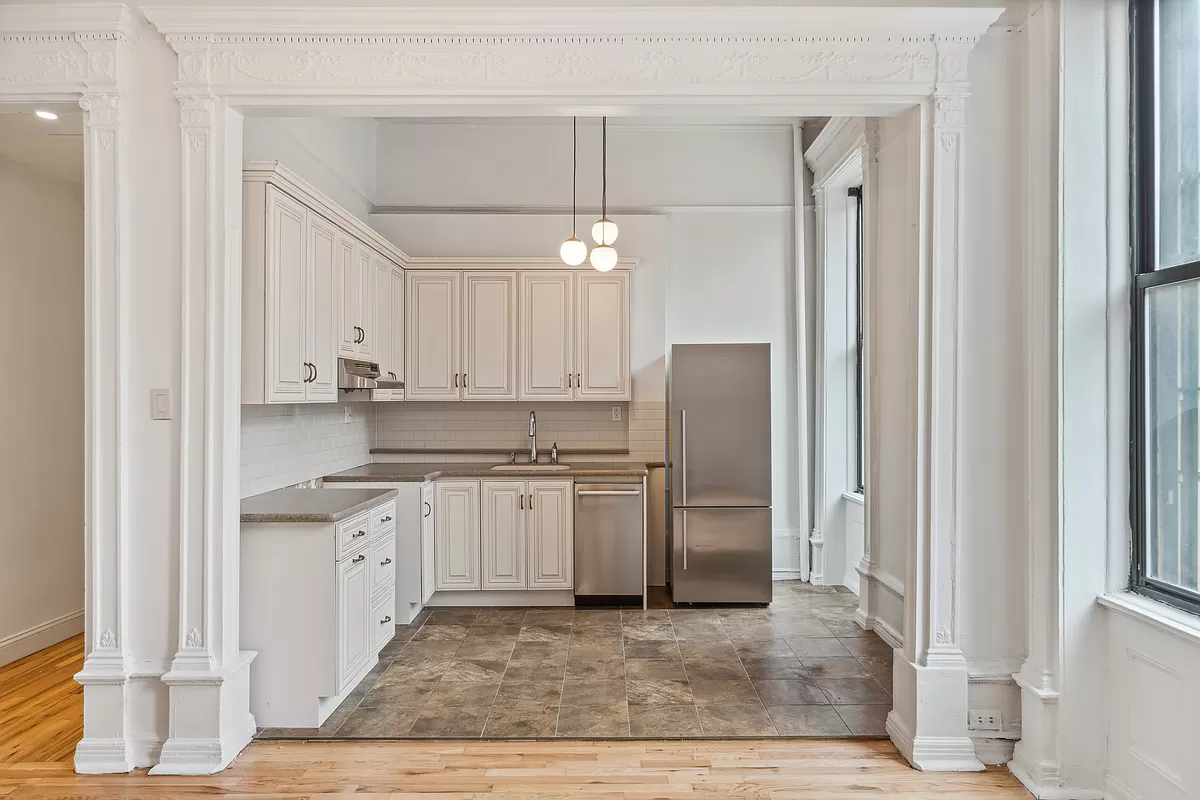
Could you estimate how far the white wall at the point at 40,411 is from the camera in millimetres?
4219

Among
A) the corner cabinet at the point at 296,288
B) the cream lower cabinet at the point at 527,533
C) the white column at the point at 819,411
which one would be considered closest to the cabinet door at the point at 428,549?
the cream lower cabinet at the point at 527,533

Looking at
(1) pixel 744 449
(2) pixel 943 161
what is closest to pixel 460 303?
(1) pixel 744 449

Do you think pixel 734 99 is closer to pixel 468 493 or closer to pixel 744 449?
pixel 744 449

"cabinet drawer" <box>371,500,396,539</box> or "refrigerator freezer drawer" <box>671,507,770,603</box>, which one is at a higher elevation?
"cabinet drawer" <box>371,500,396,539</box>

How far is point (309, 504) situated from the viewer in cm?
349

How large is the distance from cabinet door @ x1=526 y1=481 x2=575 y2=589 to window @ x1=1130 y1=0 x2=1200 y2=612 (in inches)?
128

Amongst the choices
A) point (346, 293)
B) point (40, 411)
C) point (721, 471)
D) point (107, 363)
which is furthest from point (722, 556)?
point (40, 411)

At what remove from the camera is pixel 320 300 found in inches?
154

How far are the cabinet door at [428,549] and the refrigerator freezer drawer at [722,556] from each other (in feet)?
5.50

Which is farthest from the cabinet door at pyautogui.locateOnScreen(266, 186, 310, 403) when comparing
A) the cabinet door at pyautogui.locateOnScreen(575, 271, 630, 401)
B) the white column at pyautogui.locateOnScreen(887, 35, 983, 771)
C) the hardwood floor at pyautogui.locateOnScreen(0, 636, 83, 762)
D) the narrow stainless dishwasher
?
the white column at pyautogui.locateOnScreen(887, 35, 983, 771)

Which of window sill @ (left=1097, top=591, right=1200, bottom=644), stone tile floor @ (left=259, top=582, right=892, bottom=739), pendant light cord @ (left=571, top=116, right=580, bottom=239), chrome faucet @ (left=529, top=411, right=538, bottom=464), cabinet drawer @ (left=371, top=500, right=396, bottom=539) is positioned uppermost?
pendant light cord @ (left=571, top=116, right=580, bottom=239)

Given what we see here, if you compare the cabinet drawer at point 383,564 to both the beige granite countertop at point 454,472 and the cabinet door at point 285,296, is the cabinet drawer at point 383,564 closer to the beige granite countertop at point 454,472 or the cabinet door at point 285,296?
the beige granite countertop at point 454,472

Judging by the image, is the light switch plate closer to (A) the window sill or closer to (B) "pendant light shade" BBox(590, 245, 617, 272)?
(B) "pendant light shade" BBox(590, 245, 617, 272)

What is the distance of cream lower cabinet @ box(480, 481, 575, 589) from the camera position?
508 cm
